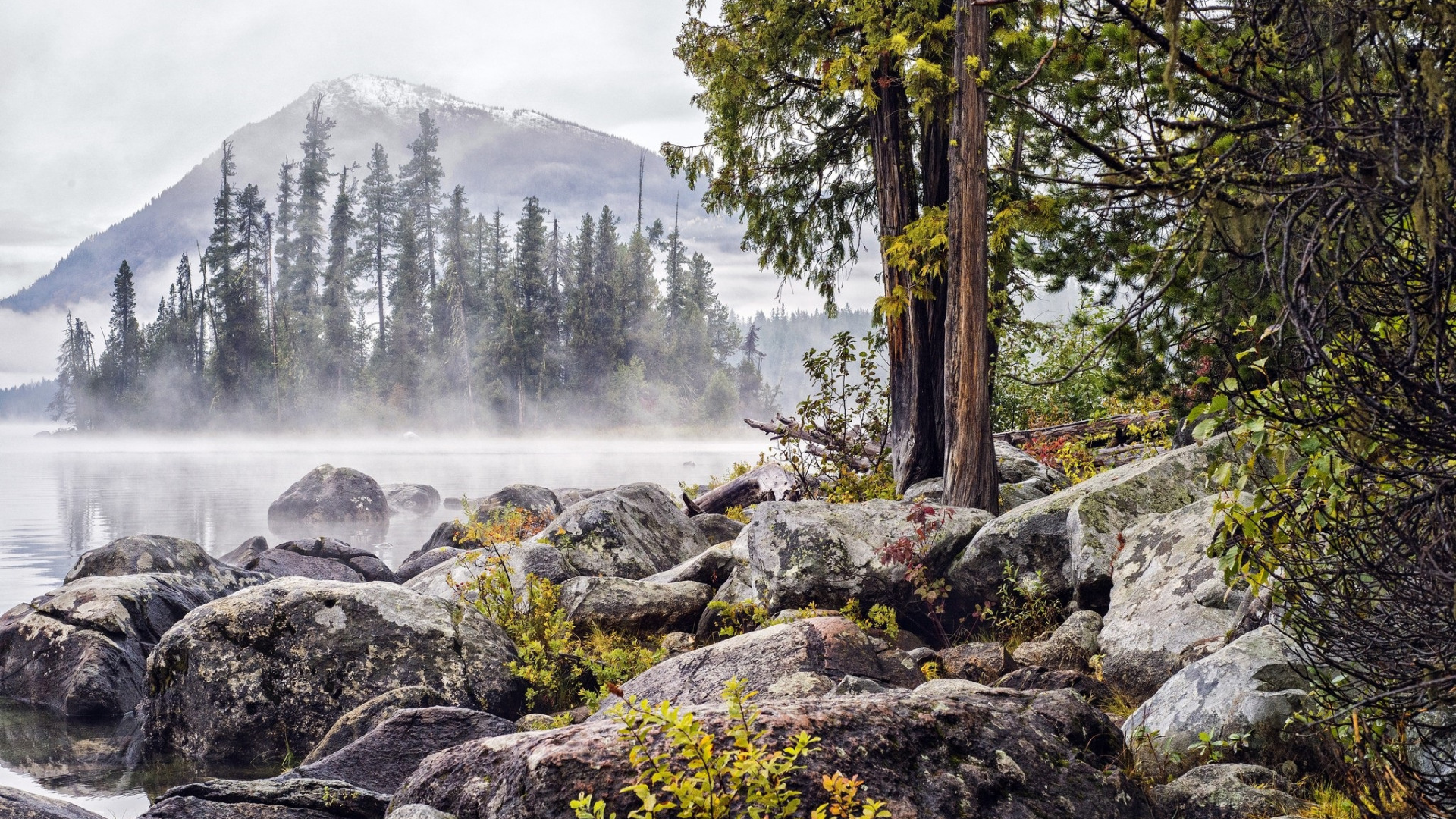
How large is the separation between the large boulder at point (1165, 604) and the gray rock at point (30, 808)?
5.36 metres

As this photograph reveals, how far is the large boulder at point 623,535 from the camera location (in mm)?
9969

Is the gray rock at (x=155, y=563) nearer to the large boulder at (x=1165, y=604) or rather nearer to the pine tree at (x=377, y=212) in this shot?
the large boulder at (x=1165, y=604)

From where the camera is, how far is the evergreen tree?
218 feet

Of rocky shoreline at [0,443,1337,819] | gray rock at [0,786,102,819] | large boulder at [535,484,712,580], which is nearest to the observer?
rocky shoreline at [0,443,1337,819]

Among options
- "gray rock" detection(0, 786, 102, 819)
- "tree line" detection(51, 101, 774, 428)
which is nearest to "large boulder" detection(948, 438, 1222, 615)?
"gray rock" detection(0, 786, 102, 819)

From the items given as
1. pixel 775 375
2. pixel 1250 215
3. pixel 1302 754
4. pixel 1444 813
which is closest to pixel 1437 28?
pixel 1250 215

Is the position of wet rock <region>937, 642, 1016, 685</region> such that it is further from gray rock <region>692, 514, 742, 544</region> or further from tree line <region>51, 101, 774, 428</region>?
tree line <region>51, 101, 774, 428</region>

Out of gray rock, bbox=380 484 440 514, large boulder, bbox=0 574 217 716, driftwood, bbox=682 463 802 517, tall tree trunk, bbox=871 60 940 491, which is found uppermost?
tall tree trunk, bbox=871 60 940 491

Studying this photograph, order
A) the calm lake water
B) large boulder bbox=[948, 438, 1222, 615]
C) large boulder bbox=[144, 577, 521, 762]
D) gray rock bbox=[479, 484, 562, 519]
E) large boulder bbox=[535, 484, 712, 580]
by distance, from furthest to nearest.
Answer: gray rock bbox=[479, 484, 562, 519] < large boulder bbox=[535, 484, 712, 580] < the calm lake water < large boulder bbox=[144, 577, 521, 762] < large boulder bbox=[948, 438, 1222, 615]

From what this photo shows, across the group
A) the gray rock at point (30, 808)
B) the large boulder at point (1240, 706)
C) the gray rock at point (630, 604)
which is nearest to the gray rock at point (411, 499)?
the gray rock at point (630, 604)

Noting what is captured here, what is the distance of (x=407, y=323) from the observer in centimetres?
6694

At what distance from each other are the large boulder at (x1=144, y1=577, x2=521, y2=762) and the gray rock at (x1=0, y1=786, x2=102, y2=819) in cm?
244

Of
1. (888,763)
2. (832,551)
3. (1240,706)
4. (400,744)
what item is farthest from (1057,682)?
(400,744)

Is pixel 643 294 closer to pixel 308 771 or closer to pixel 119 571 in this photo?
pixel 119 571
